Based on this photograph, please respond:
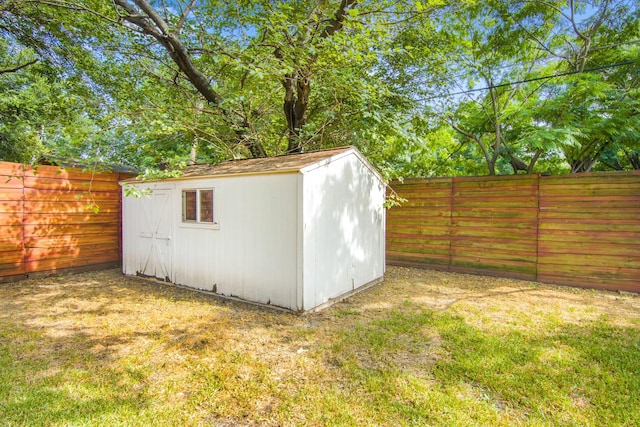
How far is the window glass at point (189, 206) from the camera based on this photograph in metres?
5.28

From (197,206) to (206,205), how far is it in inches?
6.9

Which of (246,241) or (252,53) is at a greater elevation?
(252,53)

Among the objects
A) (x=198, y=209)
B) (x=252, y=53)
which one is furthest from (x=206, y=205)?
(x=252, y=53)

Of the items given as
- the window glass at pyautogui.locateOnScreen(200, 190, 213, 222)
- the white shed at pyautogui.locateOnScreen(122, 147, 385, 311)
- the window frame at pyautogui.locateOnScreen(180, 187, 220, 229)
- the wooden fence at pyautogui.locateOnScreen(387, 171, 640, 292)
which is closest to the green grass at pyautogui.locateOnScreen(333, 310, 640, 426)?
the white shed at pyautogui.locateOnScreen(122, 147, 385, 311)

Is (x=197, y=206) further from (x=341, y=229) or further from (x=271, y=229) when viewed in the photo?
(x=341, y=229)

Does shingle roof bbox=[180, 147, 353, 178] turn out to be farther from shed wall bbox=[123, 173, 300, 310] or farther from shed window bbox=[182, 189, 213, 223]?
shed window bbox=[182, 189, 213, 223]

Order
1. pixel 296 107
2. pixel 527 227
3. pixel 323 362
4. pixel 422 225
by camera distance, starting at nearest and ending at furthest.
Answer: pixel 323 362
pixel 527 227
pixel 422 225
pixel 296 107

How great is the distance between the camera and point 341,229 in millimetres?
4777

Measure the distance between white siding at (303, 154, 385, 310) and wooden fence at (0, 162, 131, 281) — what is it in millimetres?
3475

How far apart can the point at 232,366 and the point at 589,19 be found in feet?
28.4

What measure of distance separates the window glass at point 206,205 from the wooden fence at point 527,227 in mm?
3996

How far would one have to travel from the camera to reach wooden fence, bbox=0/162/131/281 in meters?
5.46

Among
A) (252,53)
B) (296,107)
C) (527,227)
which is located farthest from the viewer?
(296,107)

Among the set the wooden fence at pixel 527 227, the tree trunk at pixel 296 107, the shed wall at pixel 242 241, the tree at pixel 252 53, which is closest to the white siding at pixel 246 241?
the shed wall at pixel 242 241
